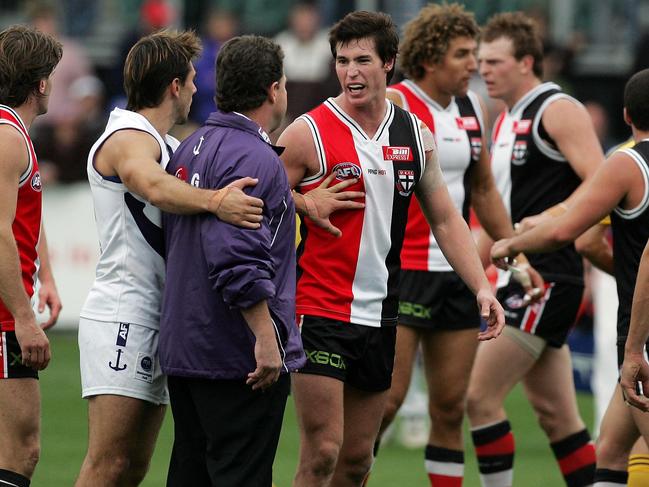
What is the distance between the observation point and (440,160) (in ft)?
24.5

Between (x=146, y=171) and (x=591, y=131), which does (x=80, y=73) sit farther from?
(x=146, y=171)

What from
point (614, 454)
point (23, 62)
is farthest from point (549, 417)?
point (23, 62)

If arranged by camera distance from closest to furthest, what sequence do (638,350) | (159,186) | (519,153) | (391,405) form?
(159,186) < (638,350) < (391,405) < (519,153)

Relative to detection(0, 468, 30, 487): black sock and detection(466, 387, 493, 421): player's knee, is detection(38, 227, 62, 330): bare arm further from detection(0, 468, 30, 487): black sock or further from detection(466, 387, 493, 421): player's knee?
detection(466, 387, 493, 421): player's knee

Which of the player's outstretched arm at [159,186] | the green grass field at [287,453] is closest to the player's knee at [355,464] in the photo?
the player's outstretched arm at [159,186]

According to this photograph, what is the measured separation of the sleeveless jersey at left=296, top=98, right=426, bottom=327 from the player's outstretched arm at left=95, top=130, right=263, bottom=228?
97cm

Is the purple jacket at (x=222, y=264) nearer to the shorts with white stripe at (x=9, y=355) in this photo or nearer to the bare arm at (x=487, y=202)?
the shorts with white stripe at (x=9, y=355)

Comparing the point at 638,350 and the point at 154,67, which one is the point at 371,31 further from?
the point at 638,350

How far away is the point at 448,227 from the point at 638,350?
3.70 ft

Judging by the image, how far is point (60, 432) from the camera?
10148mm

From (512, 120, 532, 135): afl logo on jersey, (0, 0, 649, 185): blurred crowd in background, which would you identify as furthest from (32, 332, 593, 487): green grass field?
(0, 0, 649, 185): blurred crowd in background

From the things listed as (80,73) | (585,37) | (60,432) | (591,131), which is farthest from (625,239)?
(585,37)

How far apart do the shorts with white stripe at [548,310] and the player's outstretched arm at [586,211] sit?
102cm

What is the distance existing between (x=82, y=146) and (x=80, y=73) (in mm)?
1643
